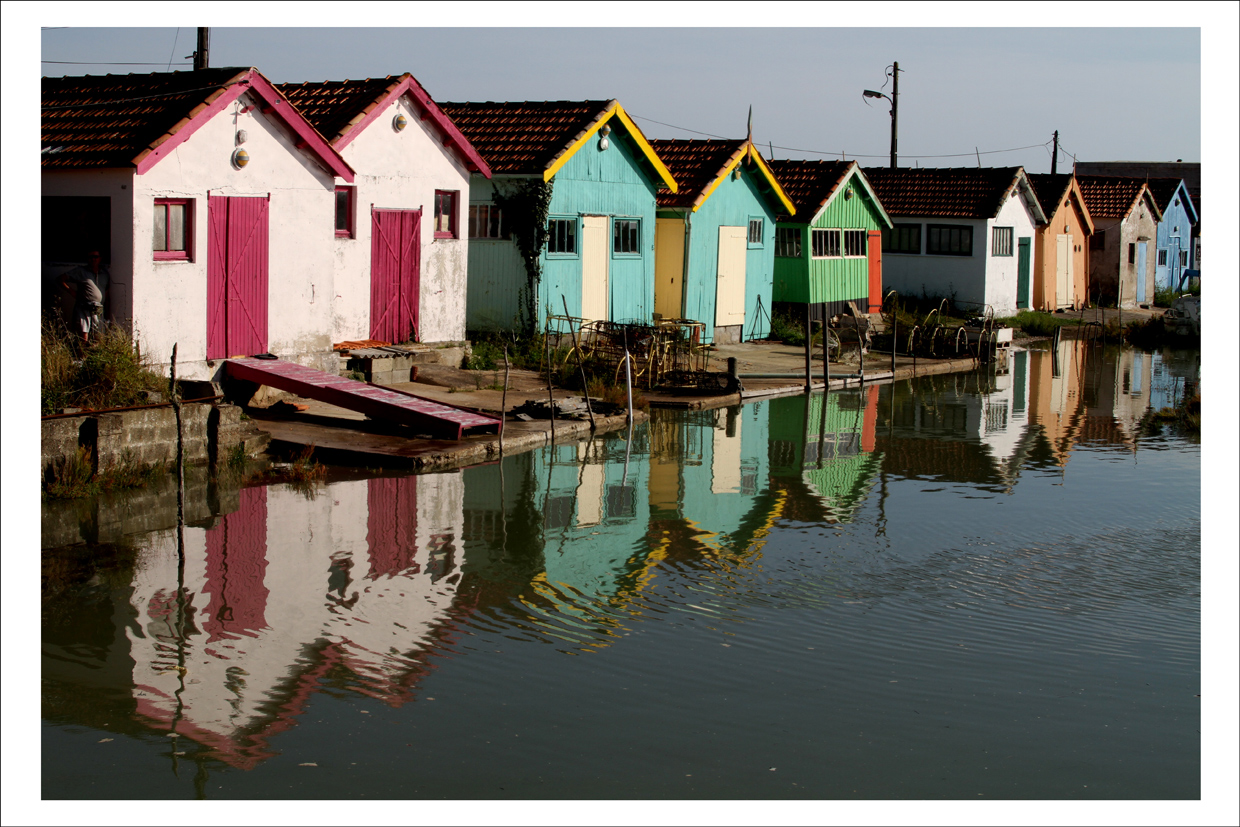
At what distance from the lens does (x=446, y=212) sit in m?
22.9

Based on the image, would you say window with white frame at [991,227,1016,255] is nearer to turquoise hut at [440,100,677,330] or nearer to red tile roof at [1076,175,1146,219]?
red tile roof at [1076,175,1146,219]

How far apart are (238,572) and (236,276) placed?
7.98 metres

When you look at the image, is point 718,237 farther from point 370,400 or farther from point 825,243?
point 370,400

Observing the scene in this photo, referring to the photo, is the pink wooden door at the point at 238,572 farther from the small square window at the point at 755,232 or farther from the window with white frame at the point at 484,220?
the small square window at the point at 755,232

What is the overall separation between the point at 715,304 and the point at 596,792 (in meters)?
22.7

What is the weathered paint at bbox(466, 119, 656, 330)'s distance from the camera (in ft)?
79.9

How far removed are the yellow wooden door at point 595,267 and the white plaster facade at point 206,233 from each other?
690cm

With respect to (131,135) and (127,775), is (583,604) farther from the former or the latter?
(131,135)

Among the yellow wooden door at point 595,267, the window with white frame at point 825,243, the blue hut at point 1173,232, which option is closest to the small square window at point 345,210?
the yellow wooden door at point 595,267

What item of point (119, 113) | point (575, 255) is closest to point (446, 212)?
point (575, 255)

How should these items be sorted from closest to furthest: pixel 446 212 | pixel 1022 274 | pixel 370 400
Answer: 1. pixel 370 400
2. pixel 446 212
3. pixel 1022 274

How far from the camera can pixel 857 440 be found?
1889cm

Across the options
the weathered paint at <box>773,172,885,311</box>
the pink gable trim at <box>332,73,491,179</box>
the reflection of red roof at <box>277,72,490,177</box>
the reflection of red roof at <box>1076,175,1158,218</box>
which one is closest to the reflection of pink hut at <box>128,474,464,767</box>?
the pink gable trim at <box>332,73,491,179</box>

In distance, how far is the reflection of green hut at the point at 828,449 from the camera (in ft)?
48.3
